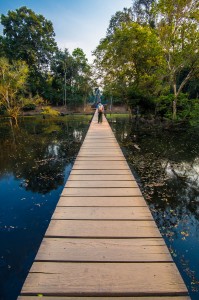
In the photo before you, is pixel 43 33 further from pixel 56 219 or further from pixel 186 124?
pixel 56 219

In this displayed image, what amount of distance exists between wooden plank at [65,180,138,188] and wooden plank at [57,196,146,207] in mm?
467

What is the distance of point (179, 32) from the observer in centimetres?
1199

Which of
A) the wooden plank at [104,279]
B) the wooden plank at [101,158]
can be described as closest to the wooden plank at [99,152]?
the wooden plank at [101,158]

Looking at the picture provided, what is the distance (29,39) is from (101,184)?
119 ft

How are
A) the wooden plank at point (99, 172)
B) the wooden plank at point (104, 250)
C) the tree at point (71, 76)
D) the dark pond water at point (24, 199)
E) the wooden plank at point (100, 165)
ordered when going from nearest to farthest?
the wooden plank at point (104, 250) → the dark pond water at point (24, 199) → the wooden plank at point (99, 172) → the wooden plank at point (100, 165) → the tree at point (71, 76)

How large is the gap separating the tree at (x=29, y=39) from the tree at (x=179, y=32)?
25.4 meters

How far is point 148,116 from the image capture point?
1750cm

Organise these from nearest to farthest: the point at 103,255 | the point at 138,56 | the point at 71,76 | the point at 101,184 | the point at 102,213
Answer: the point at 103,255
the point at 102,213
the point at 101,184
the point at 138,56
the point at 71,76

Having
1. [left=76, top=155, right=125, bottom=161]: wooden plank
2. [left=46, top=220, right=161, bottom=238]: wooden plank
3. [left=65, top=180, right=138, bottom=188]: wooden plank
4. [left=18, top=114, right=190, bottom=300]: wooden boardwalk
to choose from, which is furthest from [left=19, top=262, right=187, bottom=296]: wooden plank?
[left=76, top=155, right=125, bottom=161]: wooden plank

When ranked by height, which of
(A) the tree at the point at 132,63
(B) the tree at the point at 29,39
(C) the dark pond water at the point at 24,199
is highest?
(B) the tree at the point at 29,39

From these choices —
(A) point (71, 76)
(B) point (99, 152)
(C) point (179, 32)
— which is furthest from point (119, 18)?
(B) point (99, 152)

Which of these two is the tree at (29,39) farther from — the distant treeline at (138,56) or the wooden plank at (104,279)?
the wooden plank at (104,279)

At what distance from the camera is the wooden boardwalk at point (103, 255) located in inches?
56.2

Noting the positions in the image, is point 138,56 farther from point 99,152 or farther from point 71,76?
point 71,76
